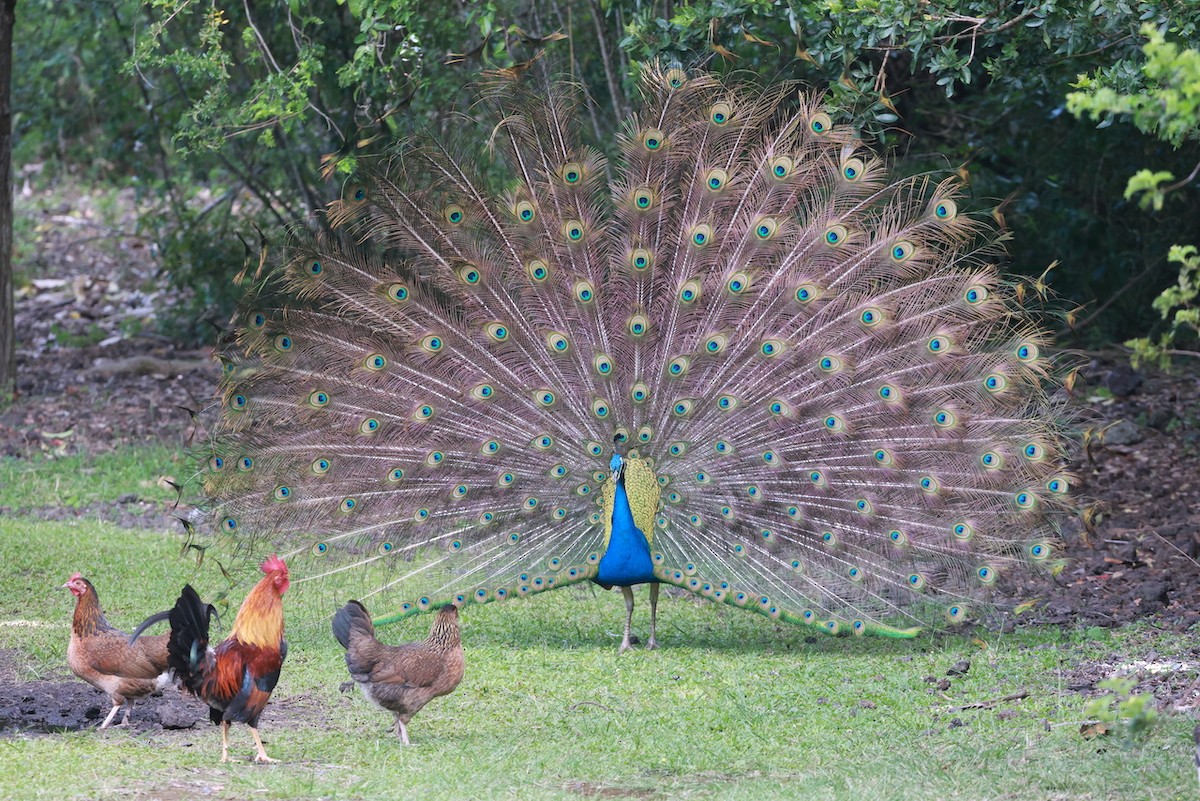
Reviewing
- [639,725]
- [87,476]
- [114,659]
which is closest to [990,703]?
[639,725]

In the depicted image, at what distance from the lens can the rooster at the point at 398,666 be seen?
19.4 feet

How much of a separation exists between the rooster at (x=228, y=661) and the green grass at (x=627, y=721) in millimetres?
225

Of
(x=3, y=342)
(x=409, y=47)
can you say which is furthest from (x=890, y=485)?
(x=3, y=342)

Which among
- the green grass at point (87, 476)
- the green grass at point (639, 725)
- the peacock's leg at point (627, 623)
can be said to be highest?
the green grass at point (87, 476)

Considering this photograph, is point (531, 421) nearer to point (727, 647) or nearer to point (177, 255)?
point (727, 647)

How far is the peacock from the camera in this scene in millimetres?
7660

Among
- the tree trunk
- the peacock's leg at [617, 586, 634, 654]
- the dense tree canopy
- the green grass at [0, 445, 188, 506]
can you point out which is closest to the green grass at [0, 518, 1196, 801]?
the peacock's leg at [617, 586, 634, 654]

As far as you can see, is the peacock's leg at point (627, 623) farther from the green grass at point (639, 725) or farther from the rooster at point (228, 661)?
the rooster at point (228, 661)

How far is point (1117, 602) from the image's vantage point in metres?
8.66

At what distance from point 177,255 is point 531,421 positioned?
28.1 ft

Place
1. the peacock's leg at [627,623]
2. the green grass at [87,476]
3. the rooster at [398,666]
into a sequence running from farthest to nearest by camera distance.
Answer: the green grass at [87,476] < the peacock's leg at [627,623] < the rooster at [398,666]

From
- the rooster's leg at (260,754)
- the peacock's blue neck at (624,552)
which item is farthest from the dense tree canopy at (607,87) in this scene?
the rooster's leg at (260,754)

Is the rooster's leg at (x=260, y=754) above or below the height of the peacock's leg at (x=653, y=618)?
below

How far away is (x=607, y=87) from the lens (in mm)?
12922
